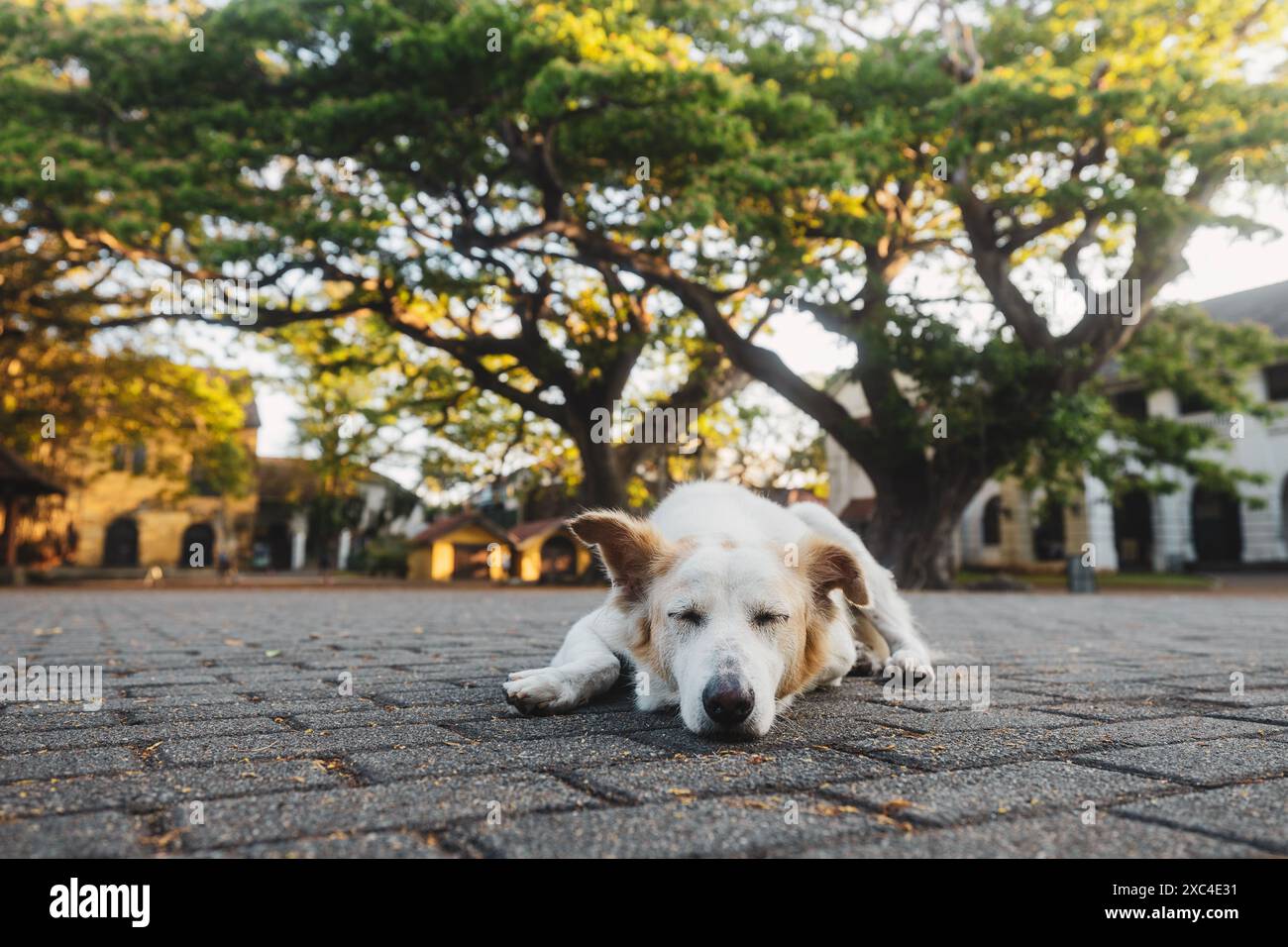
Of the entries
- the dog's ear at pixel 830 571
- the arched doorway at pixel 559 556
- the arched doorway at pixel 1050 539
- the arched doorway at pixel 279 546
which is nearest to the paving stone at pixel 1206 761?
the dog's ear at pixel 830 571

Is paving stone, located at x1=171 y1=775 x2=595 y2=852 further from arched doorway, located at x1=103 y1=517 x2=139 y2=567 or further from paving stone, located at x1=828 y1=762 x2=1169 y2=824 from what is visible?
arched doorway, located at x1=103 y1=517 x2=139 y2=567

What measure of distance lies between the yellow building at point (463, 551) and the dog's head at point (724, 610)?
1486 inches

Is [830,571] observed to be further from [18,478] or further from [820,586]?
[18,478]

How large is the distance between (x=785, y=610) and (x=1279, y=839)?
5.10ft

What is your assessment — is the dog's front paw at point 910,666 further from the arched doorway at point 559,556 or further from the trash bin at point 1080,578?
the arched doorway at point 559,556

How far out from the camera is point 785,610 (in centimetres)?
Answer: 317

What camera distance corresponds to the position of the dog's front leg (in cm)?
336

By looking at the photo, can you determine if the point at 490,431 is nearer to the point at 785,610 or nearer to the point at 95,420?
the point at 95,420

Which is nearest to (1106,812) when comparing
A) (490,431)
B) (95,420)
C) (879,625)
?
(879,625)

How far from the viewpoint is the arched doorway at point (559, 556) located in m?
36.5

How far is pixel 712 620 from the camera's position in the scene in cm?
308

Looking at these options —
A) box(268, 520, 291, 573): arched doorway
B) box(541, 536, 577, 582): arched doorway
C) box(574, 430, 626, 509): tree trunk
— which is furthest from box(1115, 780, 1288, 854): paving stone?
box(268, 520, 291, 573): arched doorway

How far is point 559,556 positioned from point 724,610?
3429cm

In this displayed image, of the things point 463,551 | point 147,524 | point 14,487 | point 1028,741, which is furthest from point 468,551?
point 1028,741
